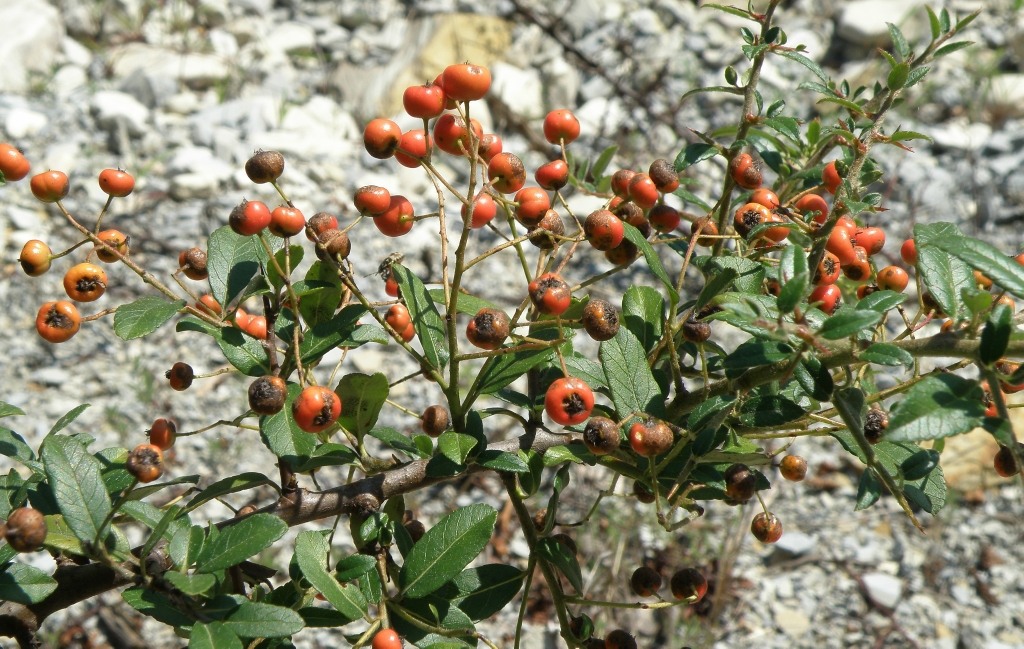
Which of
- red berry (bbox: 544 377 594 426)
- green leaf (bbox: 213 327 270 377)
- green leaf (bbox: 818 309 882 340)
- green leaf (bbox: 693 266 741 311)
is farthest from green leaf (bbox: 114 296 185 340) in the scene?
green leaf (bbox: 818 309 882 340)

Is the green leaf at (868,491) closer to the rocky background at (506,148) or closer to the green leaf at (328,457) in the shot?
the green leaf at (328,457)

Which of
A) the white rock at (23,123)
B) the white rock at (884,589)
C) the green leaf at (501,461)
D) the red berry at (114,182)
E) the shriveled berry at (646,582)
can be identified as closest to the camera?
the green leaf at (501,461)

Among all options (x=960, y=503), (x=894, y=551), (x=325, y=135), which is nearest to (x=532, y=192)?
(x=894, y=551)

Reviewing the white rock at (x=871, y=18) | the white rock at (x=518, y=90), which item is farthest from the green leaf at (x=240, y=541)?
the white rock at (x=871, y=18)

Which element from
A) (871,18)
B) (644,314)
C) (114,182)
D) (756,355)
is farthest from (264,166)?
(871,18)

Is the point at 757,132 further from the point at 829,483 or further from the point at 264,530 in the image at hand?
the point at 829,483

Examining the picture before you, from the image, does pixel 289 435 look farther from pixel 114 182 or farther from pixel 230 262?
pixel 114 182
